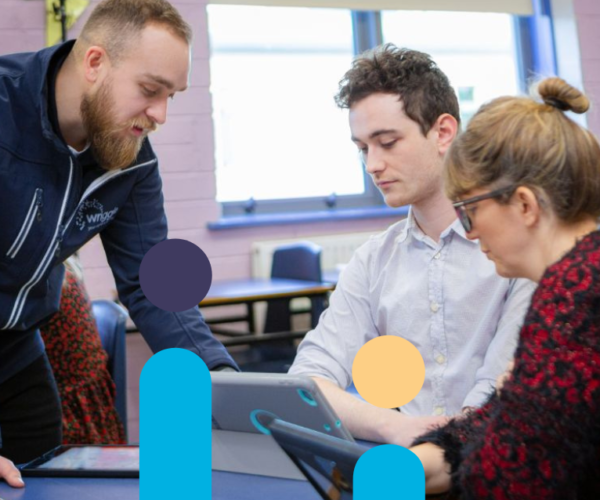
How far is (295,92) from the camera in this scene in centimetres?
436

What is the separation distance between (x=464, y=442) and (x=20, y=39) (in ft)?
11.4

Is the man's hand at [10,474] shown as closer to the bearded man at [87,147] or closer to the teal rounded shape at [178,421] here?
the bearded man at [87,147]

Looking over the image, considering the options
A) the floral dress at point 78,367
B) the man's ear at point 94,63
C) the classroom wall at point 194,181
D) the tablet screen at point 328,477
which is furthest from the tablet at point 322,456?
the classroom wall at point 194,181

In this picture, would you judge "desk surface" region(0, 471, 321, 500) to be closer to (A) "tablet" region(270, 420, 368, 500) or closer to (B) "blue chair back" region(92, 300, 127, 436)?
(A) "tablet" region(270, 420, 368, 500)

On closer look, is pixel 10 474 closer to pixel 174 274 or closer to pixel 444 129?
pixel 174 274

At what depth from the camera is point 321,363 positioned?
4.69 ft

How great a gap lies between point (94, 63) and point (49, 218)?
0.29 metres

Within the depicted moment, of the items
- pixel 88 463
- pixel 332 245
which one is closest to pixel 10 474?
pixel 88 463

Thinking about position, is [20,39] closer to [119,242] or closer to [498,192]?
[119,242]

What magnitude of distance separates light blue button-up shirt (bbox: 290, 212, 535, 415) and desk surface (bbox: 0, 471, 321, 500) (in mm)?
454

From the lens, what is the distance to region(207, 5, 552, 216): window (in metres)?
4.23

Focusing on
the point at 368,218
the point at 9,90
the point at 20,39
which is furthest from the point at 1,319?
the point at 368,218

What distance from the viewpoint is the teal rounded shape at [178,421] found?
0.59m

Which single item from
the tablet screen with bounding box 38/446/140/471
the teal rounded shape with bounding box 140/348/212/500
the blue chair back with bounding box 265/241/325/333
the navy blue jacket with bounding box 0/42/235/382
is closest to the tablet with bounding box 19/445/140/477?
the tablet screen with bounding box 38/446/140/471
